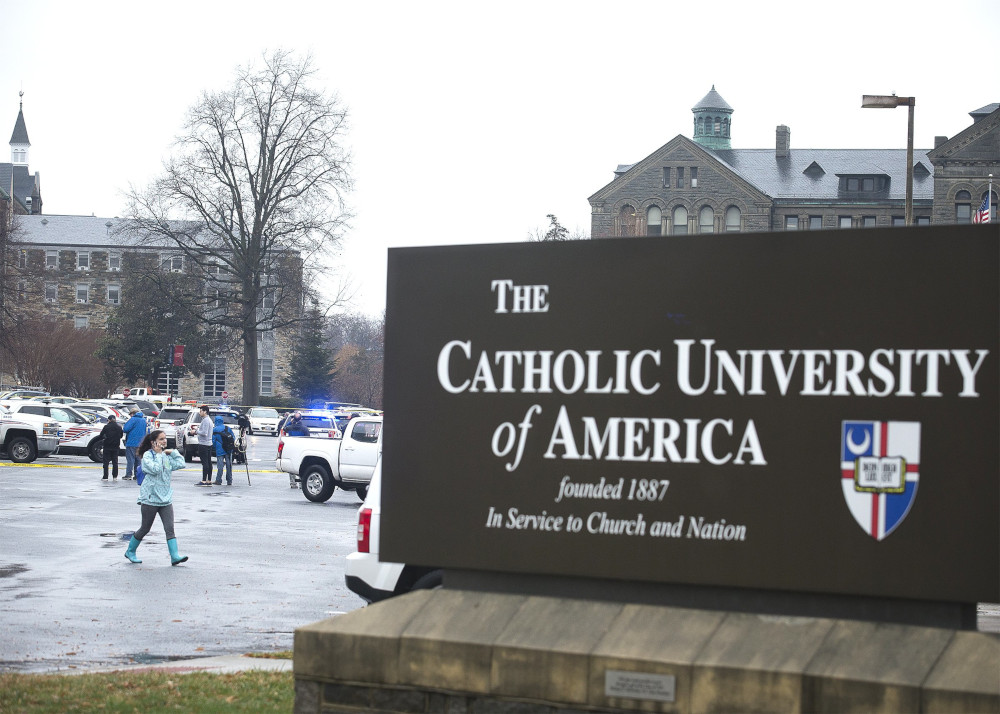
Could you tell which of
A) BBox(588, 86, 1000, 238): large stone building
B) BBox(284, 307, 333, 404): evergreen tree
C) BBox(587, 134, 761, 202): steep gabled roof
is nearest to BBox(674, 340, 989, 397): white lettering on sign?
BBox(588, 86, 1000, 238): large stone building

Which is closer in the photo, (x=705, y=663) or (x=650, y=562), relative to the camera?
(x=705, y=663)

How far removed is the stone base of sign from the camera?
14.2 feet

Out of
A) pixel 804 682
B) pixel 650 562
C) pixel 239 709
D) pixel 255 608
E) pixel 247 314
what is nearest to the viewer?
pixel 804 682

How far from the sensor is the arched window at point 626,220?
74875 mm

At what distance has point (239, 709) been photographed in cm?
677

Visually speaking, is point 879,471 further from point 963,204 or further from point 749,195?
point 749,195

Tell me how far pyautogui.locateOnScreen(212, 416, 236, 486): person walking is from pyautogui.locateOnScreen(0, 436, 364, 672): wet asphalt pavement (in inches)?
117

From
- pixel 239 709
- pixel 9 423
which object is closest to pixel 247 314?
pixel 9 423

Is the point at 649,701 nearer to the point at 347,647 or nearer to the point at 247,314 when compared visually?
the point at 347,647

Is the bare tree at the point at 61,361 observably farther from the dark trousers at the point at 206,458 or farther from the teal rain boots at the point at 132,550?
the teal rain boots at the point at 132,550

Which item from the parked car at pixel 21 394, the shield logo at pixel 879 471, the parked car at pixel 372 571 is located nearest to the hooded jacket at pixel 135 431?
the parked car at pixel 372 571

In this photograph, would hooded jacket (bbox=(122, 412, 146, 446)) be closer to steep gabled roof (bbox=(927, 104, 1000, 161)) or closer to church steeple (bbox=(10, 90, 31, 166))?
steep gabled roof (bbox=(927, 104, 1000, 161))

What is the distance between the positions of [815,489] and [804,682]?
81 centimetres

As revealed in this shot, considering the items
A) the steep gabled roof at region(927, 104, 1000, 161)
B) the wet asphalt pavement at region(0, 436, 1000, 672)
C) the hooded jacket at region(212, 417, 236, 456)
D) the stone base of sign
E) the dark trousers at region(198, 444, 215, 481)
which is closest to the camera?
the stone base of sign
